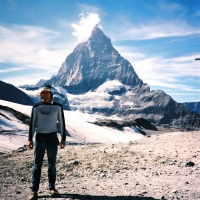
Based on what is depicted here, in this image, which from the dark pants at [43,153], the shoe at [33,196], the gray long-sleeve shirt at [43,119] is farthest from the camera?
the gray long-sleeve shirt at [43,119]

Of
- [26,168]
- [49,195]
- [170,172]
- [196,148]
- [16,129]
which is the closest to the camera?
[49,195]

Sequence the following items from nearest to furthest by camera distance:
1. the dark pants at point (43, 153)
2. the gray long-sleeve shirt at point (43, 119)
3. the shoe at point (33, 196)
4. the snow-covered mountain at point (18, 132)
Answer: the shoe at point (33, 196) < the dark pants at point (43, 153) < the gray long-sleeve shirt at point (43, 119) < the snow-covered mountain at point (18, 132)

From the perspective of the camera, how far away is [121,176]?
28.0ft

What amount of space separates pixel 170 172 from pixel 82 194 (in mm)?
3879

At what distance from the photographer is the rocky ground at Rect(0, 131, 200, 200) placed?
661cm

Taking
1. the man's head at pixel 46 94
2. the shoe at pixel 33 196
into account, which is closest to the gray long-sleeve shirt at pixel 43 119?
the man's head at pixel 46 94

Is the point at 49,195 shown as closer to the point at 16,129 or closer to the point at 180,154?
the point at 180,154

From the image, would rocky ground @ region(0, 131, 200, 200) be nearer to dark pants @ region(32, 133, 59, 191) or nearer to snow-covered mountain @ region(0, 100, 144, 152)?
A: dark pants @ region(32, 133, 59, 191)

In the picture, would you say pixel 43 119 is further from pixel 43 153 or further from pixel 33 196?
pixel 33 196

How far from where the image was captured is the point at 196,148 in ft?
44.6

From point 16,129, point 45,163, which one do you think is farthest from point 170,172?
point 16,129

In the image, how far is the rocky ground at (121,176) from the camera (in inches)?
260

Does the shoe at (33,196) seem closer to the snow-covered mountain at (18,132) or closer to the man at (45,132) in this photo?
the man at (45,132)

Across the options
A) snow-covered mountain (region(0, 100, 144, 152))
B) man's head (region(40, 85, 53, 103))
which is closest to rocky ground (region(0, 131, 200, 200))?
man's head (region(40, 85, 53, 103))
